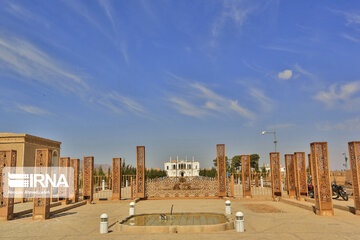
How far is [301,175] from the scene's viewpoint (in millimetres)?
14539

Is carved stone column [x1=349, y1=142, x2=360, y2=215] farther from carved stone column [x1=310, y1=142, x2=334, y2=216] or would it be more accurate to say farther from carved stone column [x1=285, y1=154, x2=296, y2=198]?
carved stone column [x1=285, y1=154, x2=296, y2=198]

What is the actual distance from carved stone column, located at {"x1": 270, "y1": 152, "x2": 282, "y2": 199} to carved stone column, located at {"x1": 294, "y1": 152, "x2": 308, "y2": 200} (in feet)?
3.21

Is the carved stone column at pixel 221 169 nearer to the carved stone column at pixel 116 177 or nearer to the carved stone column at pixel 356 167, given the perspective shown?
the carved stone column at pixel 116 177

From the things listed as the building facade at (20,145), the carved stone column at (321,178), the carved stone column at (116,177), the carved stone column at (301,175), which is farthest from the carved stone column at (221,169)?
the building facade at (20,145)

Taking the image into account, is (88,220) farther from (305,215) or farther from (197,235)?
(305,215)

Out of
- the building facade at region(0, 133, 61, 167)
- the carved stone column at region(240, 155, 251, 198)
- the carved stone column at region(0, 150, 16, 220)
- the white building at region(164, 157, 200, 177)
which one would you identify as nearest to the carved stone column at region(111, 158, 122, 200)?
the building facade at region(0, 133, 61, 167)

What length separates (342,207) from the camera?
433 inches

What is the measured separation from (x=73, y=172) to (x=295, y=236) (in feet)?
38.1

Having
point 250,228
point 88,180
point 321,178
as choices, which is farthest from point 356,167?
point 88,180

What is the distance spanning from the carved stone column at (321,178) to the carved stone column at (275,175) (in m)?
5.15

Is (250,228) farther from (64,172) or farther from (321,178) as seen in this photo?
(64,172)

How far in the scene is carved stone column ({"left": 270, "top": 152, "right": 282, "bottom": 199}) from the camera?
49.8 ft

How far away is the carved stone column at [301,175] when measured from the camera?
47.4ft

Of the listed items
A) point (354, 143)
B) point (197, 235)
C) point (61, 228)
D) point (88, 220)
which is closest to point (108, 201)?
point (88, 220)
